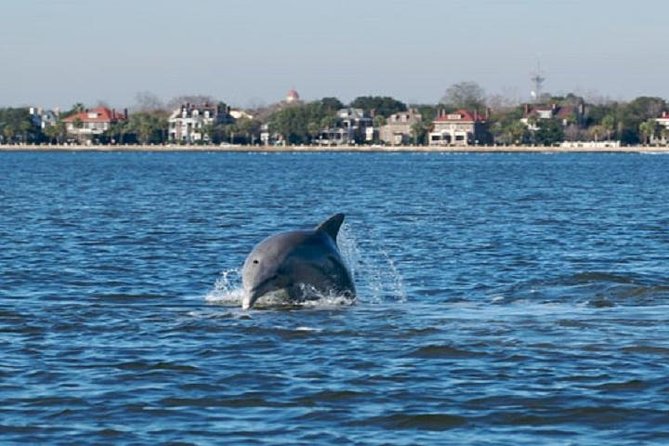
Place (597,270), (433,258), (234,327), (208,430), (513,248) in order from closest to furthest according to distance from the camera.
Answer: (208,430)
(234,327)
(597,270)
(433,258)
(513,248)

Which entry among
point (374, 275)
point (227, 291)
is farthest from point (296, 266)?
point (374, 275)

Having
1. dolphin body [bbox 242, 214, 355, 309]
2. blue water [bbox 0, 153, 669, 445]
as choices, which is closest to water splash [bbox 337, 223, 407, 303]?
blue water [bbox 0, 153, 669, 445]

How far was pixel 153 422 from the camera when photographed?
16484mm

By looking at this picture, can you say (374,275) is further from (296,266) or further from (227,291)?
(296,266)

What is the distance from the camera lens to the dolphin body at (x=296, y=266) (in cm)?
2408

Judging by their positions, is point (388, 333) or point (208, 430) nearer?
point (208, 430)

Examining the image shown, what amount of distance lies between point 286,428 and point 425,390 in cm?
245

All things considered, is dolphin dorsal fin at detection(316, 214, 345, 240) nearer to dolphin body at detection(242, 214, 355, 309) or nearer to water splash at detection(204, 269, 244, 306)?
dolphin body at detection(242, 214, 355, 309)

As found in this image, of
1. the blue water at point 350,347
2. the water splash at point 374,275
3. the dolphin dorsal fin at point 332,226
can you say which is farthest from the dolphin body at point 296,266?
the water splash at point 374,275

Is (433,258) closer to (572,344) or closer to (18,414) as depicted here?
(572,344)

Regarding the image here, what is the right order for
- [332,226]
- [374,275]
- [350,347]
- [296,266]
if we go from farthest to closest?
1. [374,275]
2. [332,226]
3. [296,266]
4. [350,347]

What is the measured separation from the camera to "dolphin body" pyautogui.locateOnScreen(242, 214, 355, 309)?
24.1 metres

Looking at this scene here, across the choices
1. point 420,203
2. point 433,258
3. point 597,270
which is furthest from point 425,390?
point 420,203

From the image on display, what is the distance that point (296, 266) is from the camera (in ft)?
79.5
